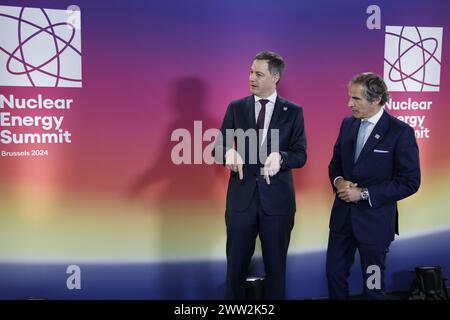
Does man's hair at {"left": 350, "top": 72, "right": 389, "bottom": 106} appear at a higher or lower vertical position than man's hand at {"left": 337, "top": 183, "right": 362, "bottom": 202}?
higher

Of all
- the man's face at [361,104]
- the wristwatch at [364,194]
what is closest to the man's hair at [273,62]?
the man's face at [361,104]

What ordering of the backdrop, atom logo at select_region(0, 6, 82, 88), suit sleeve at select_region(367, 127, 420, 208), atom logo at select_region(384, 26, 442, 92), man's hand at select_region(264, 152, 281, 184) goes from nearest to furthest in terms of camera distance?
suit sleeve at select_region(367, 127, 420, 208), man's hand at select_region(264, 152, 281, 184), atom logo at select_region(0, 6, 82, 88), the backdrop, atom logo at select_region(384, 26, 442, 92)

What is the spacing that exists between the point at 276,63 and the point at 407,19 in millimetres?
1586

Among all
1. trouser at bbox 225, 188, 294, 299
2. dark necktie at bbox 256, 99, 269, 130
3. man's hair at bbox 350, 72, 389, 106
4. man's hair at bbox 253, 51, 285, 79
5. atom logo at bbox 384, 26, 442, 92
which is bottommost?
trouser at bbox 225, 188, 294, 299

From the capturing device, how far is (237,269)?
331 cm

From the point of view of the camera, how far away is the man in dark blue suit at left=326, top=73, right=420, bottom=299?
9.66 ft

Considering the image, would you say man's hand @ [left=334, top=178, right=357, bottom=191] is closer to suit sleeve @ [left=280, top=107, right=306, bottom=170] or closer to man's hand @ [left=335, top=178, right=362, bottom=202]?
man's hand @ [left=335, top=178, right=362, bottom=202]

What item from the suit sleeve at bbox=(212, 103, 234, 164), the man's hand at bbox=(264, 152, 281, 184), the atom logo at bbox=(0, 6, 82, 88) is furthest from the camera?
the atom logo at bbox=(0, 6, 82, 88)

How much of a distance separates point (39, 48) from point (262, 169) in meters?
1.74

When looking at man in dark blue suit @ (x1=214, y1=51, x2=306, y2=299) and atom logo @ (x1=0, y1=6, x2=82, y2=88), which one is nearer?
man in dark blue suit @ (x1=214, y1=51, x2=306, y2=299)

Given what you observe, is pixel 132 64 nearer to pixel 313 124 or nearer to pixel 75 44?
pixel 75 44

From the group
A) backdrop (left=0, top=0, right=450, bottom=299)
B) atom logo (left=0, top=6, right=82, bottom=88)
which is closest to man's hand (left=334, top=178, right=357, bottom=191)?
backdrop (left=0, top=0, right=450, bottom=299)

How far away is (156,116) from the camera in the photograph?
3.79 m

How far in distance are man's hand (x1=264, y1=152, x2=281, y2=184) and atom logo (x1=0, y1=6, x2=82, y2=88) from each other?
1.51 m
